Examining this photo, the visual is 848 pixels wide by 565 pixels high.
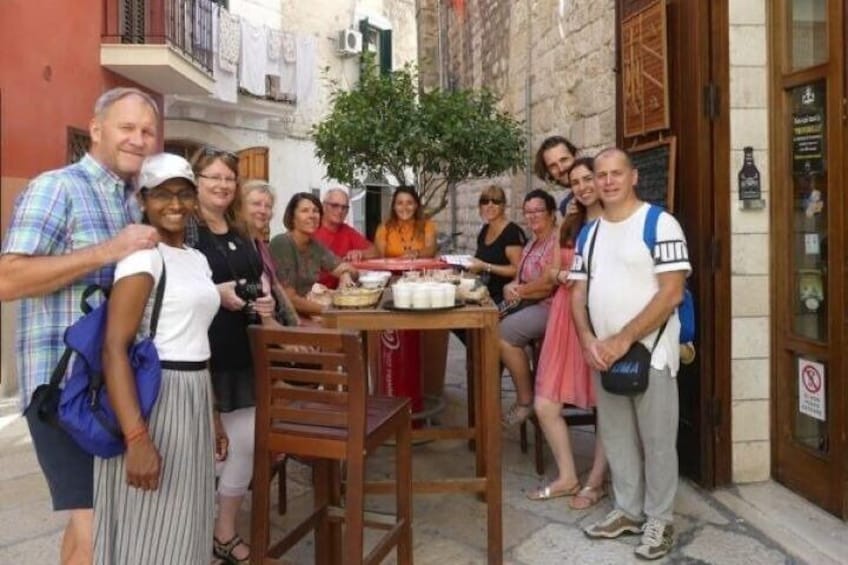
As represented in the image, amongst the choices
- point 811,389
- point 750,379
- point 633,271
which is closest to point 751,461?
point 750,379

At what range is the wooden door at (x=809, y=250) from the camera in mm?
3170

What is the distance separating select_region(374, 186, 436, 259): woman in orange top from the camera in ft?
17.6

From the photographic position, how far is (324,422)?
7.96 ft

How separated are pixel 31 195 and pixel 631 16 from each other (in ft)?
10.8

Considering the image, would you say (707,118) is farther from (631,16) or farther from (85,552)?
(85,552)

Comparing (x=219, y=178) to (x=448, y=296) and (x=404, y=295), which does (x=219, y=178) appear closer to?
(x=404, y=295)

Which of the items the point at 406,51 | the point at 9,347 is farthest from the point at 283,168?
the point at 9,347

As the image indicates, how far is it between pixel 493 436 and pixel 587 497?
38.7 inches

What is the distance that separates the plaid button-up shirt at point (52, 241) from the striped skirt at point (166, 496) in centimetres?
29

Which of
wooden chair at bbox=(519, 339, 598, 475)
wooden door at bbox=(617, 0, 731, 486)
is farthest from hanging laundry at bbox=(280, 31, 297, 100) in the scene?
wooden door at bbox=(617, 0, 731, 486)

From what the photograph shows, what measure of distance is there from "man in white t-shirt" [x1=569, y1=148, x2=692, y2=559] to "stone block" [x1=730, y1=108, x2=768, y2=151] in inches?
34.3

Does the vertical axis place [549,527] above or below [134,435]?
below

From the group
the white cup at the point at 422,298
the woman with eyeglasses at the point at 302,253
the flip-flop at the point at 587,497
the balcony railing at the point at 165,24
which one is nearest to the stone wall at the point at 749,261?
the flip-flop at the point at 587,497

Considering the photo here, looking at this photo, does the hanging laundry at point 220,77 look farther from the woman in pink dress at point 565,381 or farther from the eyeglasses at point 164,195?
the eyeglasses at point 164,195
